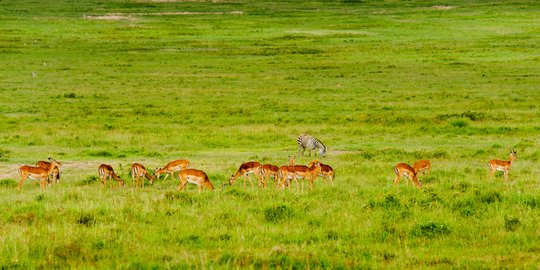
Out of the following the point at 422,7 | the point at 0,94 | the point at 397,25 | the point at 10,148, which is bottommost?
the point at 10,148

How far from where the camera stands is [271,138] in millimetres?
33531

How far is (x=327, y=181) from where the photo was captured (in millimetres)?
19938

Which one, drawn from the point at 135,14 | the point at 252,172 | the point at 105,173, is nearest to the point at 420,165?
the point at 252,172

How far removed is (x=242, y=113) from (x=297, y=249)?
102 feet

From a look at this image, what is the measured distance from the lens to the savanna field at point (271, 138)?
1101cm

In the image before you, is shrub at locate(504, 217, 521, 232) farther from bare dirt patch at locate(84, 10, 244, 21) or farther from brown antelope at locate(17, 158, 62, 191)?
bare dirt patch at locate(84, 10, 244, 21)

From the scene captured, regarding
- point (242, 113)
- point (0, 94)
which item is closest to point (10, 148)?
point (242, 113)

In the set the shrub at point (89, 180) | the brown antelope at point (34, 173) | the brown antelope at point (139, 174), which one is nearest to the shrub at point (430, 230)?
the brown antelope at point (139, 174)

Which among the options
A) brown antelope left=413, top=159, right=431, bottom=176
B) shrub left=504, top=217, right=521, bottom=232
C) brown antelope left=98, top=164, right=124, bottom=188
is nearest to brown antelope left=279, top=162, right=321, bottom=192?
brown antelope left=413, top=159, right=431, bottom=176

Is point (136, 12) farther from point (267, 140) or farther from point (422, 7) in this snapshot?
point (267, 140)

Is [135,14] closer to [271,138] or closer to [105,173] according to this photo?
[271,138]

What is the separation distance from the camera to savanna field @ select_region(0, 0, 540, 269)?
433 inches

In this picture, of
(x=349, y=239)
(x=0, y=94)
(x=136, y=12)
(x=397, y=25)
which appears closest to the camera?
(x=349, y=239)

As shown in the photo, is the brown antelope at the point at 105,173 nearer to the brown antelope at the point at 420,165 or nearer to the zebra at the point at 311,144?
the brown antelope at the point at 420,165
